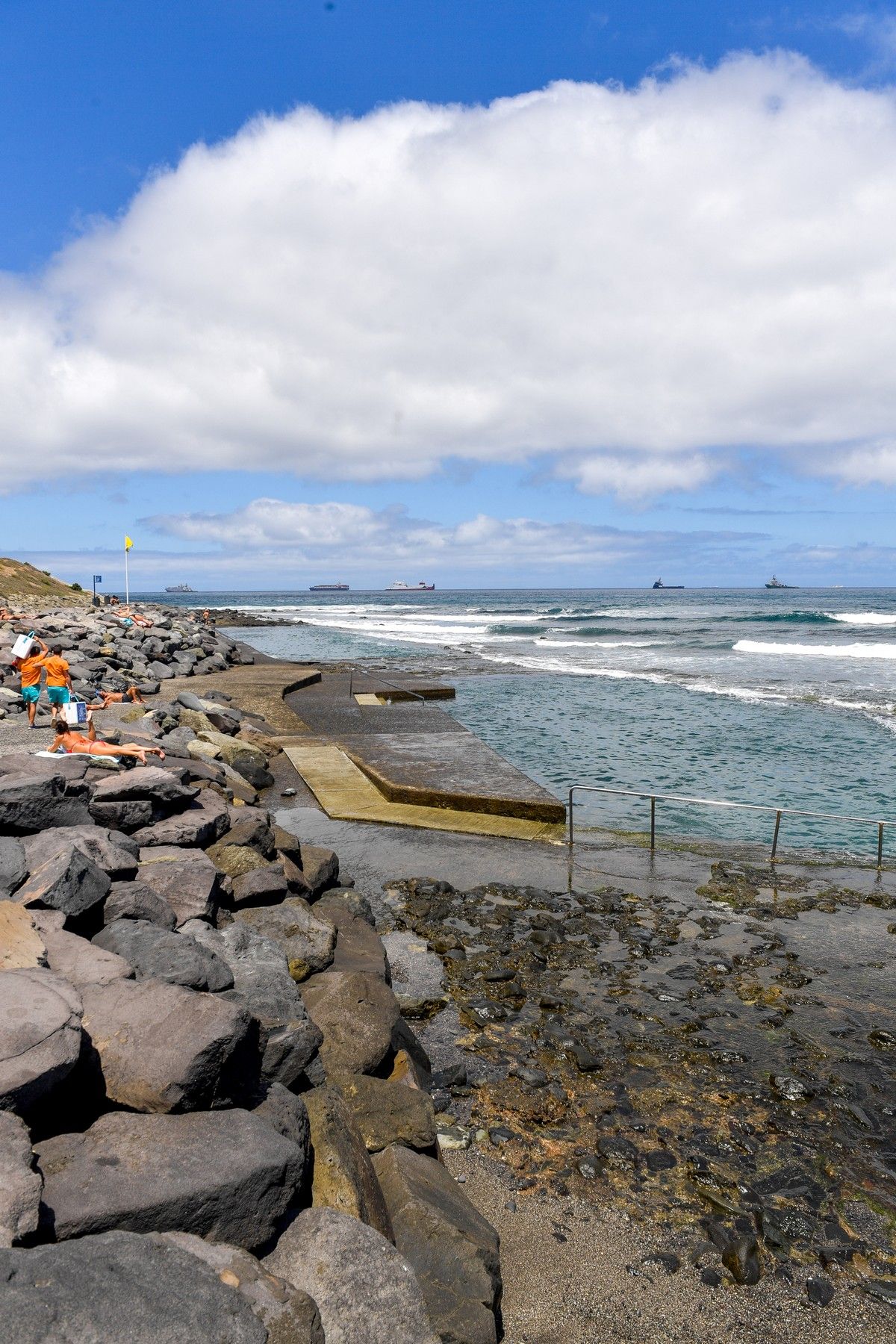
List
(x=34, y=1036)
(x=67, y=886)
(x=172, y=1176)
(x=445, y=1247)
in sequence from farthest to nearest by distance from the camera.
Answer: (x=67, y=886) → (x=445, y=1247) → (x=34, y=1036) → (x=172, y=1176)

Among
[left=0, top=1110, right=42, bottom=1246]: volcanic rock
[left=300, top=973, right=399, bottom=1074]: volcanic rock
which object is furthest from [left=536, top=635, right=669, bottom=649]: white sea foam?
[left=0, top=1110, right=42, bottom=1246]: volcanic rock

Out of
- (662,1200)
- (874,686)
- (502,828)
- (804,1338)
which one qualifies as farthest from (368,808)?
(874,686)

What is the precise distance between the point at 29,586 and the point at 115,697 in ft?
116

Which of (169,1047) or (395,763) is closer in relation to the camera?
(169,1047)

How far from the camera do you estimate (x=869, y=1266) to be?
11.9 feet

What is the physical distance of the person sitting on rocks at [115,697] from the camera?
13812 millimetres

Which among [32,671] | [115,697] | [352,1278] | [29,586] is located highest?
[29,586]

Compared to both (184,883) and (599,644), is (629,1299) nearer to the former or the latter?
(184,883)

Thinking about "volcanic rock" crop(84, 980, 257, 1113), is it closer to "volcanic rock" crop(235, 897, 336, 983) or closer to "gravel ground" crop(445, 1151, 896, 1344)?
"gravel ground" crop(445, 1151, 896, 1344)

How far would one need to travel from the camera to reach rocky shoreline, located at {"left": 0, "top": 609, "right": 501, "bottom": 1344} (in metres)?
2.34

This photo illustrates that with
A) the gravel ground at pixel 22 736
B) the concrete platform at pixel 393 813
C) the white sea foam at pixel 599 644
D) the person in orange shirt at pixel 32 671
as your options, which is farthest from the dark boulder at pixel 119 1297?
the white sea foam at pixel 599 644

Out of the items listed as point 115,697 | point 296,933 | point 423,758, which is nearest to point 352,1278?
point 296,933

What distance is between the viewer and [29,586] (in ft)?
151

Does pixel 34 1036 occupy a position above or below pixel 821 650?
above
